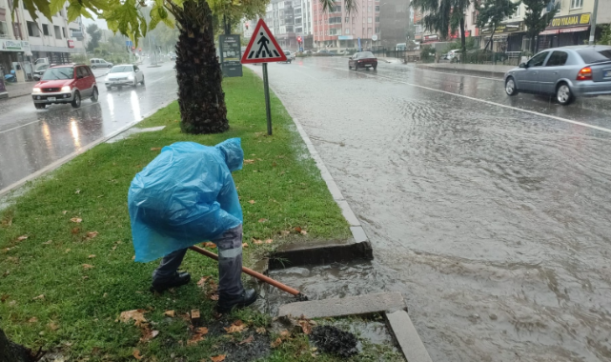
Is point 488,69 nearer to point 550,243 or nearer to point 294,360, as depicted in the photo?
point 550,243

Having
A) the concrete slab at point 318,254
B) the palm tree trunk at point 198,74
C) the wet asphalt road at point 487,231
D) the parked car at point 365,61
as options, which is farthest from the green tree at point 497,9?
the concrete slab at point 318,254

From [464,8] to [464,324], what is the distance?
133ft

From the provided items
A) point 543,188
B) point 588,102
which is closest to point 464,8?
point 588,102

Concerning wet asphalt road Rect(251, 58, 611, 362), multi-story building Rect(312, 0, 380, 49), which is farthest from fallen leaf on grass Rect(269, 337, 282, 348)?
multi-story building Rect(312, 0, 380, 49)

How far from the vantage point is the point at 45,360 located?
2.93 m

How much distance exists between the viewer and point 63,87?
18.5 metres

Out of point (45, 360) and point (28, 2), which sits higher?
point (28, 2)

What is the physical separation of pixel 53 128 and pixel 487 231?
13.3 metres

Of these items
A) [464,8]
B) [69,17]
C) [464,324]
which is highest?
[464,8]

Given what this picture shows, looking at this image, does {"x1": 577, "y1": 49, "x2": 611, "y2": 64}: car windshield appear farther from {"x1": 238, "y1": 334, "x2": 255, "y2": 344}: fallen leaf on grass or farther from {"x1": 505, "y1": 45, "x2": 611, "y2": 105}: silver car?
{"x1": 238, "y1": 334, "x2": 255, "y2": 344}: fallen leaf on grass

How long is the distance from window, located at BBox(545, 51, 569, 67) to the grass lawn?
376 inches

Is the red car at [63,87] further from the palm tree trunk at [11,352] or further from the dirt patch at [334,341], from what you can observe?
the dirt patch at [334,341]

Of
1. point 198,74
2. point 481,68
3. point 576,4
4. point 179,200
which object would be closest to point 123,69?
point 198,74

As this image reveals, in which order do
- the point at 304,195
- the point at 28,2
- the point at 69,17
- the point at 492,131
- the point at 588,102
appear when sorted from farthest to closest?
the point at 588,102 → the point at 492,131 → the point at 304,195 → the point at 69,17 → the point at 28,2
